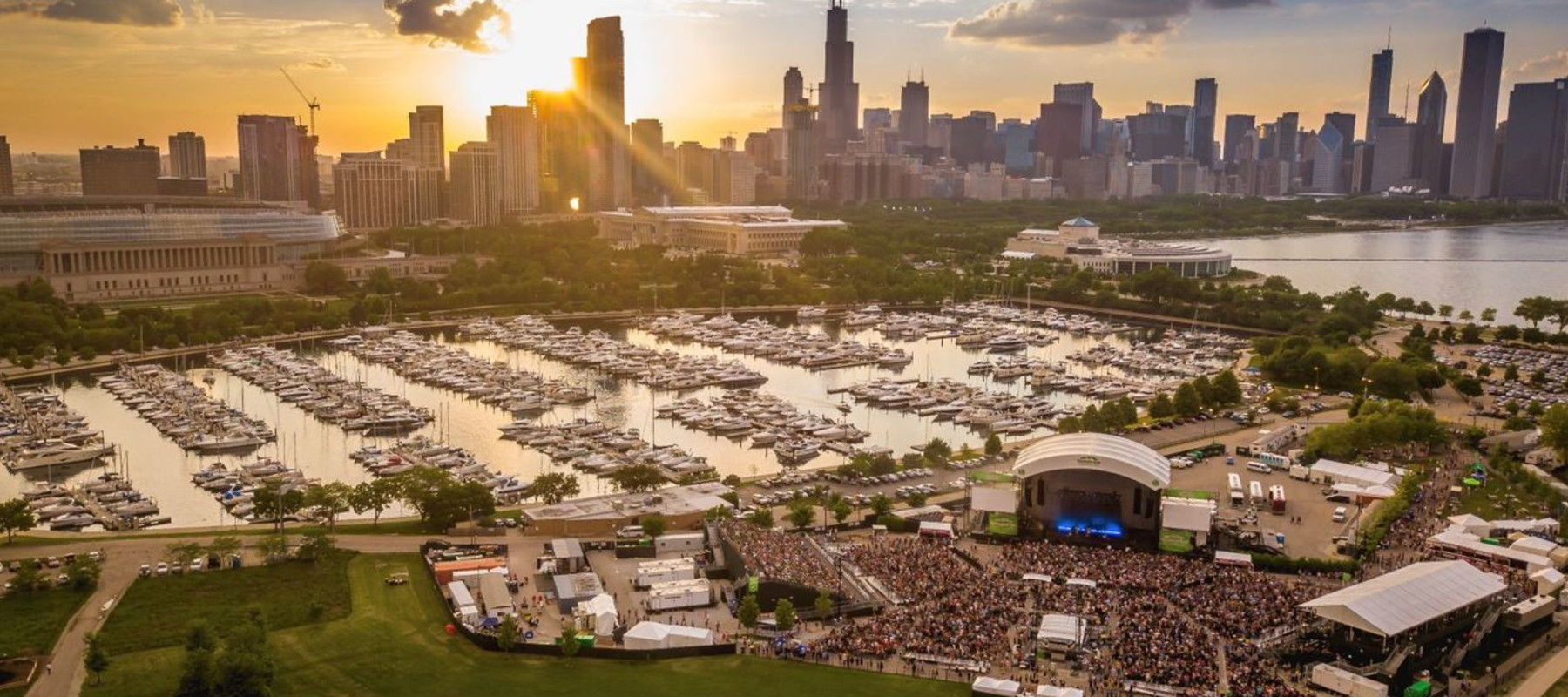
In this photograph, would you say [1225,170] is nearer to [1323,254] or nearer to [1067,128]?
[1067,128]

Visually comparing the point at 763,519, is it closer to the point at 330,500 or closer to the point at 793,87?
the point at 330,500

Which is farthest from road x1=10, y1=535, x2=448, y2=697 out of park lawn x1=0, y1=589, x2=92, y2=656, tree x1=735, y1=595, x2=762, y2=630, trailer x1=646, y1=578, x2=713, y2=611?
tree x1=735, y1=595, x2=762, y2=630

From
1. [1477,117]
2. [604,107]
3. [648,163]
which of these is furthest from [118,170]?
[1477,117]

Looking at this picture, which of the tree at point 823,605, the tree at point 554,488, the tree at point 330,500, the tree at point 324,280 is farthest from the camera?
the tree at point 324,280

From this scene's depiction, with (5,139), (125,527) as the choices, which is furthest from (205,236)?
(125,527)

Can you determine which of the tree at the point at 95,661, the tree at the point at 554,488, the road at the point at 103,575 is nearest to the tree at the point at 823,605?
the road at the point at 103,575

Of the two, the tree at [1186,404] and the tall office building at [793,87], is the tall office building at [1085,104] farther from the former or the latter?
the tree at [1186,404]

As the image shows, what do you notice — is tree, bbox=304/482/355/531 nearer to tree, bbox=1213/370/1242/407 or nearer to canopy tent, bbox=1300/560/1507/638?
canopy tent, bbox=1300/560/1507/638
